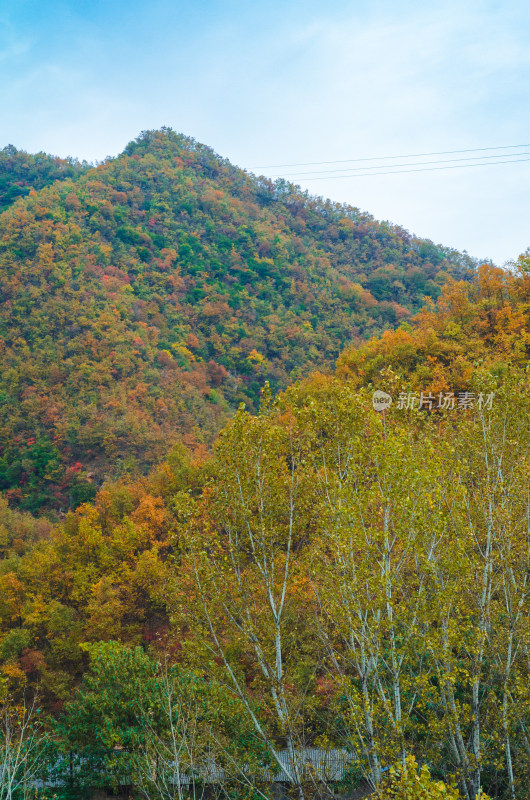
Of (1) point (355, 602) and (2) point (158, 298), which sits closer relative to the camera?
(1) point (355, 602)

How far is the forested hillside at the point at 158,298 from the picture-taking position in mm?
43625

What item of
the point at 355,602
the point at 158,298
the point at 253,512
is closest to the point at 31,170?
the point at 158,298

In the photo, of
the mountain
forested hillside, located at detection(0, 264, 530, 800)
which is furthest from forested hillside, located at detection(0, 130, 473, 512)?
forested hillside, located at detection(0, 264, 530, 800)

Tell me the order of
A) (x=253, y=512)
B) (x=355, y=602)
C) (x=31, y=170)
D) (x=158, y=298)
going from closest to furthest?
1. (x=355, y=602)
2. (x=253, y=512)
3. (x=158, y=298)
4. (x=31, y=170)

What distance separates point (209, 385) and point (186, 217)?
34578 mm

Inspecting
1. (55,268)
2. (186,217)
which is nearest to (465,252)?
(186,217)

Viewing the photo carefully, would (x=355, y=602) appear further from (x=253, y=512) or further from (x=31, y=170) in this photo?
(x=31, y=170)

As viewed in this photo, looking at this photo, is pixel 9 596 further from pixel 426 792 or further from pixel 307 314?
pixel 307 314

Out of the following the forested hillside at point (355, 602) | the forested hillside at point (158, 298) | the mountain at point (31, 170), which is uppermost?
the mountain at point (31, 170)

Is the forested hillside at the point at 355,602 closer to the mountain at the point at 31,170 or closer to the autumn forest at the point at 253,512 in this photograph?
the autumn forest at the point at 253,512

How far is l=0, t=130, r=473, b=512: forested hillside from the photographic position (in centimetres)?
4362

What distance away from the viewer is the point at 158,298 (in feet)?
199

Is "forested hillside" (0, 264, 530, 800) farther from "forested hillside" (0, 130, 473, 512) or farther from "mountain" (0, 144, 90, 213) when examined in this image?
"mountain" (0, 144, 90, 213)

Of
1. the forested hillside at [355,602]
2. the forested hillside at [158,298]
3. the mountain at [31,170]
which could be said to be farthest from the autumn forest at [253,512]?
the mountain at [31,170]
